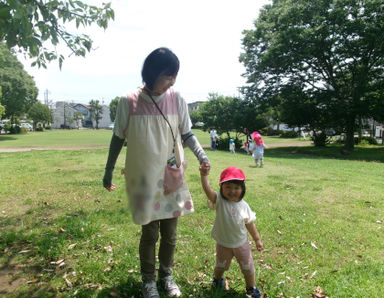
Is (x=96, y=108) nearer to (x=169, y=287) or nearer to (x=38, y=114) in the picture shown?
(x=38, y=114)

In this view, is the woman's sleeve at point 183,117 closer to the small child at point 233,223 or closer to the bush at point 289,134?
the small child at point 233,223

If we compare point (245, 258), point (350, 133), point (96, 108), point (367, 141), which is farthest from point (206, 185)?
point (96, 108)

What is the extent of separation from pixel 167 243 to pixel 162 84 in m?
1.38

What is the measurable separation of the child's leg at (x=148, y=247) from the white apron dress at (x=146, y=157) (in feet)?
0.48

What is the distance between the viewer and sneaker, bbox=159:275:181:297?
2605 mm

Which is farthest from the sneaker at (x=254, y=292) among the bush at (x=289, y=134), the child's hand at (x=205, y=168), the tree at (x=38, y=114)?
the tree at (x=38, y=114)

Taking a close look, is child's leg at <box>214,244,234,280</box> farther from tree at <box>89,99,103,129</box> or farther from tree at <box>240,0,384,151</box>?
tree at <box>89,99,103,129</box>

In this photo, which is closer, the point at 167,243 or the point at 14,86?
the point at 167,243

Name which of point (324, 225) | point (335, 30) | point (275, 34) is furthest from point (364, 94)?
point (324, 225)

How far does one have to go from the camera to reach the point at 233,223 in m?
2.51

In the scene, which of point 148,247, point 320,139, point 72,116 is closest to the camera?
point 148,247

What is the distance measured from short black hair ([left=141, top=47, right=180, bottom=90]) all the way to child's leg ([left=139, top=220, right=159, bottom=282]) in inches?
46.5

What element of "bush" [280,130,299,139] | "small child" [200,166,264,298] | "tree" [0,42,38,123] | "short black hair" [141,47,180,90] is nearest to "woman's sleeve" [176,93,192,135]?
"short black hair" [141,47,180,90]

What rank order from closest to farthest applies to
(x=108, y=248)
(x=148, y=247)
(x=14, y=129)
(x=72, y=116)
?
1. (x=148, y=247)
2. (x=108, y=248)
3. (x=14, y=129)
4. (x=72, y=116)
